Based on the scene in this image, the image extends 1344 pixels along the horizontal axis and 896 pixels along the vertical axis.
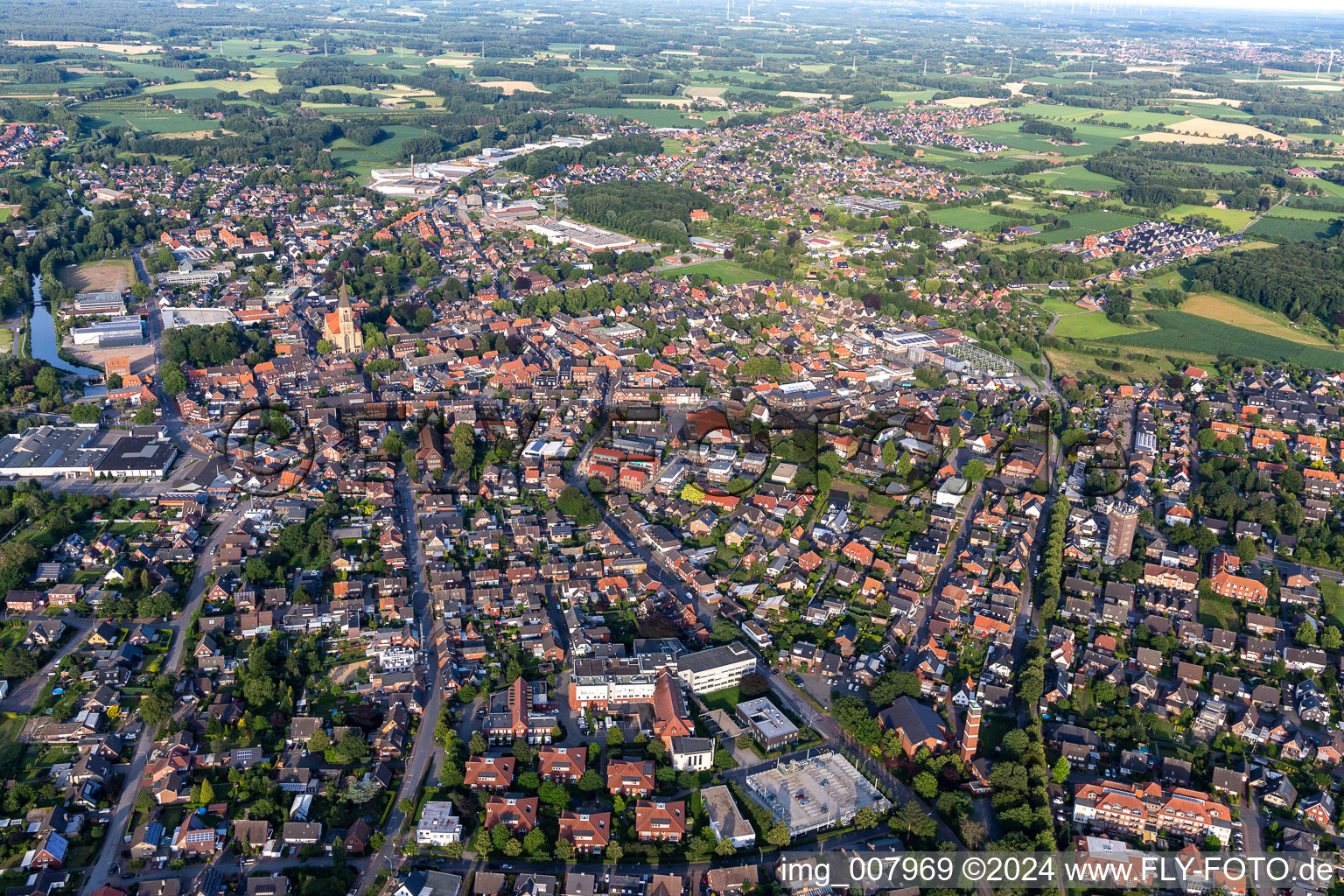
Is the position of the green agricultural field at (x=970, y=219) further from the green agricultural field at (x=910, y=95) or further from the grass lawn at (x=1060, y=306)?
the green agricultural field at (x=910, y=95)

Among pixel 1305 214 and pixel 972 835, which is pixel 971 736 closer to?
pixel 972 835

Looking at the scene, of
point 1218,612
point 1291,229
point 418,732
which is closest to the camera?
point 418,732

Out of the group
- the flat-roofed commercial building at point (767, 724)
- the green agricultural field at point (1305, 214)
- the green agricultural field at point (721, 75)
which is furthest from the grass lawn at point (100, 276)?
the green agricultural field at point (721, 75)

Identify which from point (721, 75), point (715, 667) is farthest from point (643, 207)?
point (721, 75)

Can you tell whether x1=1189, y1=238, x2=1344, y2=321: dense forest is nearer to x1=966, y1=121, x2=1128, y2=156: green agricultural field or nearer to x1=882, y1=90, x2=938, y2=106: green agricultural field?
x1=966, y1=121, x2=1128, y2=156: green agricultural field

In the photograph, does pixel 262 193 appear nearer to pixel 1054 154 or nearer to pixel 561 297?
pixel 561 297
